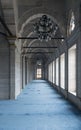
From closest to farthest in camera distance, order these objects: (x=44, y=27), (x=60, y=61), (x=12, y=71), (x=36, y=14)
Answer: (x=44, y=27) < (x=12, y=71) < (x=36, y=14) < (x=60, y=61)

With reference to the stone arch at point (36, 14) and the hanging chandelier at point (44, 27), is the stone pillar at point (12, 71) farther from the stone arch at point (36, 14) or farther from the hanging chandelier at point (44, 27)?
the hanging chandelier at point (44, 27)

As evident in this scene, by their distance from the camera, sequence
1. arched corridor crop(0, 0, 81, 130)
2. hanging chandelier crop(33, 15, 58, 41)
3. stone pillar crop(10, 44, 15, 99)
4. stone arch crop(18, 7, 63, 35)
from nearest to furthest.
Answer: arched corridor crop(0, 0, 81, 130)
hanging chandelier crop(33, 15, 58, 41)
stone pillar crop(10, 44, 15, 99)
stone arch crop(18, 7, 63, 35)

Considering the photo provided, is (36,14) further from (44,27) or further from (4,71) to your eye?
(44,27)

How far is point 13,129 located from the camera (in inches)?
301

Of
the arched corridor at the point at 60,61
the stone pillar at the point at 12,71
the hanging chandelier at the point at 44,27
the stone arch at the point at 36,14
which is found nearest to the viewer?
the arched corridor at the point at 60,61

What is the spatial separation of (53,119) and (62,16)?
31.6 feet

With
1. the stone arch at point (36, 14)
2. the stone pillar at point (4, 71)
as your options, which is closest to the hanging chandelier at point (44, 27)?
the stone pillar at point (4, 71)

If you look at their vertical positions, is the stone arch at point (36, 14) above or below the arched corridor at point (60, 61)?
above

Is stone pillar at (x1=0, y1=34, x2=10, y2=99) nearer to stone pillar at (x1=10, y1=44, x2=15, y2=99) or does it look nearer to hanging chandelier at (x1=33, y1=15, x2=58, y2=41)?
stone pillar at (x1=10, y1=44, x2=15, y2=99)

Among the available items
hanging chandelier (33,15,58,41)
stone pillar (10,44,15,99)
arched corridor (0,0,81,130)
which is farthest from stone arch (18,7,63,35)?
hanging chandelier (33,15,58,41)

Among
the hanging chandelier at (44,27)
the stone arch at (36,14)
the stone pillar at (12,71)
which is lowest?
the stone pillar at (12,71)

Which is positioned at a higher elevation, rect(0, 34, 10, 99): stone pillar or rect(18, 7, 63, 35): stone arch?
rect(18, 7, 63, 35): stone arch

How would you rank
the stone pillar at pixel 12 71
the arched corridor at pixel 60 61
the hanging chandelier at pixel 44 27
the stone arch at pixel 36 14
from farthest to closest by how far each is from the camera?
the stone arch at pixel 36 14 < the stone pillar at pixel 12 71 < the hanging chandelier at pixel 44 27 < the arched corridor at pixel 60 61

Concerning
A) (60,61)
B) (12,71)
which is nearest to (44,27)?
(12,71)
